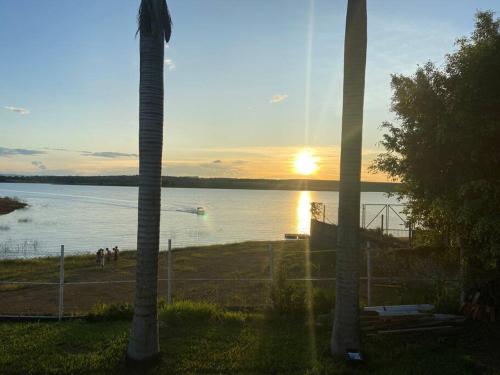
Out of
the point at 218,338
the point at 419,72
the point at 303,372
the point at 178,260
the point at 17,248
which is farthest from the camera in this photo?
the point at 17,248

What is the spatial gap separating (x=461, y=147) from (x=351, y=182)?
139 inches

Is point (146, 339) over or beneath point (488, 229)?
beneath

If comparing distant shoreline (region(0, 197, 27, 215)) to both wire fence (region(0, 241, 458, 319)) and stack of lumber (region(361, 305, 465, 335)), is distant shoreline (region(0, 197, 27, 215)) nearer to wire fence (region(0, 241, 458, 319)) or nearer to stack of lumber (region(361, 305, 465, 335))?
wire fence (region(0, 241, 458, 319))

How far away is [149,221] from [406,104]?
7.45 metres

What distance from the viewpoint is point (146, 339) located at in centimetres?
777

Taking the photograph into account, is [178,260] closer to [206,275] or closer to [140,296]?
[206,275]

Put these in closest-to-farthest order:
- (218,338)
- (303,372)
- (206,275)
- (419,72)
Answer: (303,372) < (218,338) < (419,72) < (206,275)

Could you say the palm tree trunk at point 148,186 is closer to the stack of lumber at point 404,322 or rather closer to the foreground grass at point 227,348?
the foreground grass at point 227,348

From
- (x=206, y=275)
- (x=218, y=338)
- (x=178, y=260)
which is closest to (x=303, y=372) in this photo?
(x=218, y=338)

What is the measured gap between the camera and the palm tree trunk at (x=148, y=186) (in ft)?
25.1

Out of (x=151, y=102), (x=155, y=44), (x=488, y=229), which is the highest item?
(x=155, y=44)

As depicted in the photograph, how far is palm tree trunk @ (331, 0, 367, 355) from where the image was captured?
8.09 m

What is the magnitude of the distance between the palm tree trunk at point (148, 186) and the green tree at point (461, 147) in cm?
615

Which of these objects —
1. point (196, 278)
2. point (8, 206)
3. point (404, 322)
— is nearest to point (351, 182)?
point (404, 322)
